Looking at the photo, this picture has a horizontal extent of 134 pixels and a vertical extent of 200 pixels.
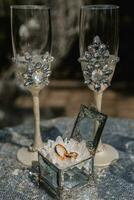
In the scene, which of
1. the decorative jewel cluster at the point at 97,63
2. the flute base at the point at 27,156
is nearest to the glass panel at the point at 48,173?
the flute base at the point at 27,156

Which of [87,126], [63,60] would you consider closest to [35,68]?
[87,126]

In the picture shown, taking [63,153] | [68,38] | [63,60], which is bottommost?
[63,60]

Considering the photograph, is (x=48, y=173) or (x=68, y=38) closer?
(x=48, y=173)

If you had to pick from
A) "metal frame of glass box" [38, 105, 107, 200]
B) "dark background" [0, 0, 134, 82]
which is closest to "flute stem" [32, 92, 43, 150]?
"metal frame of glass box" [38, 105, 107, 200]

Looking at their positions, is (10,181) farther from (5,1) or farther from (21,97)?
(21,97)

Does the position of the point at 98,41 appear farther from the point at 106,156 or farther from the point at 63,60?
the point at 63,60

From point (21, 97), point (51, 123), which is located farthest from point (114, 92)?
point (51, 123)

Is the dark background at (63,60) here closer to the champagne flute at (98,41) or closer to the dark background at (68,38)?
the dark background at (68,38)
